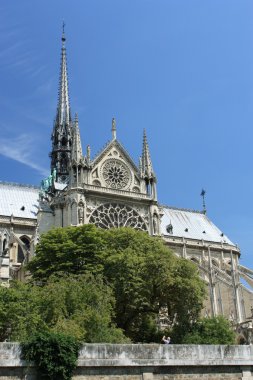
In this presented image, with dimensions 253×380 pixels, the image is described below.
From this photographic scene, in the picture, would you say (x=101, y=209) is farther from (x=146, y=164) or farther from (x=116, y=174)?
(x=146, y=164)

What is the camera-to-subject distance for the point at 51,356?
17.7 metres

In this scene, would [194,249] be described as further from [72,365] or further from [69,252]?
[72,365]

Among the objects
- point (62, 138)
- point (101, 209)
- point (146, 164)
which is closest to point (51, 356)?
point (101, 209)

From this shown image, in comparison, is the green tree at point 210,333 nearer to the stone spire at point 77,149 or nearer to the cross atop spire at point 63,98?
the stone spire at point 77,149

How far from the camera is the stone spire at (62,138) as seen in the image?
212 ft

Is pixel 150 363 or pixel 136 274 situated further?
pixel 136 274

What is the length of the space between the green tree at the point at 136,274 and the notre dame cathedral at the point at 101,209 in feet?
21.5

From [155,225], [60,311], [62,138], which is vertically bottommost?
[60,311]

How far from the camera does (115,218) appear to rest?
1981 inches

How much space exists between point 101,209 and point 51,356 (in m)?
32.3

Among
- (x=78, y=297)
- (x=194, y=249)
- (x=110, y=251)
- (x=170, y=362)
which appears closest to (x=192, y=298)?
(x=110, y=251)

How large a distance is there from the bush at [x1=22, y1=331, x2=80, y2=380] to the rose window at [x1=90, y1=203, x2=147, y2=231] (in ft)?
100

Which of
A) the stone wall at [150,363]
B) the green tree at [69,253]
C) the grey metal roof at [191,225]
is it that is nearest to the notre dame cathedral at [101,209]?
the grey metal roof at [191,225]

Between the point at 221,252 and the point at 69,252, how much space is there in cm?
3317
